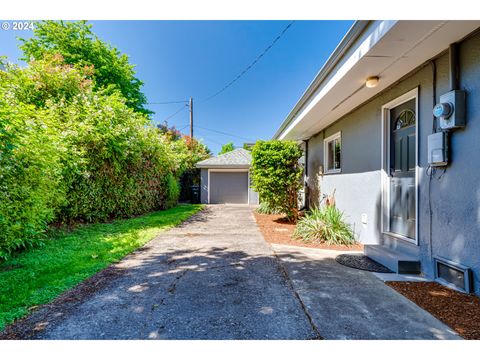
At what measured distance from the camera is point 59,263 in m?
3.83

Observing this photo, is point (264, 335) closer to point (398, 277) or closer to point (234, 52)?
point (398, 277)

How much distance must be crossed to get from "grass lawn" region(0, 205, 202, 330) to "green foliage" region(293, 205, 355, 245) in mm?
3592

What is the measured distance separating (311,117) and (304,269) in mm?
4241

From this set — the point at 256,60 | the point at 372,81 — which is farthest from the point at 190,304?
the point at 256,60

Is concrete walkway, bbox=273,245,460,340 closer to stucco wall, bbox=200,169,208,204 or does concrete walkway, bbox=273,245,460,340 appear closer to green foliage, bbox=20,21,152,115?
stucco wall, bbox=200,169,208,204

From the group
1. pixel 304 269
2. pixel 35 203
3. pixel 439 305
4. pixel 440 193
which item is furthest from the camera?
pixel 35 203

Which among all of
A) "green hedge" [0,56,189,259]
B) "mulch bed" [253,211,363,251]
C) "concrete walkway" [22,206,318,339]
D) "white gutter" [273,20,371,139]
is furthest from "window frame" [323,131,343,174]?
"green hedge" [0,56,189,259]

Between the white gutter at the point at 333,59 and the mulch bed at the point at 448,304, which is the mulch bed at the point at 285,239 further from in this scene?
the white gutter at the point at 333,59

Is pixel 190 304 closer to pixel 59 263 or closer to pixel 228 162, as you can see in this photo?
pixel 59 263

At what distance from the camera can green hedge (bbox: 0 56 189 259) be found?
3.59 m

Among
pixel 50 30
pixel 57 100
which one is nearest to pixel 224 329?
pixel 57 100

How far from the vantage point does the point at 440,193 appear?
10.6 ft

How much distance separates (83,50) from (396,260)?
68.1ft

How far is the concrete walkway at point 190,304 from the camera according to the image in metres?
2.07
